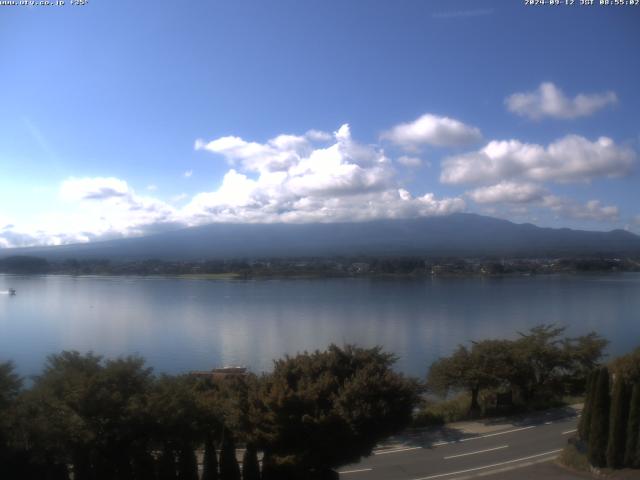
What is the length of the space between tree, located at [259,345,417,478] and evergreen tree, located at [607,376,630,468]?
86.7 inches

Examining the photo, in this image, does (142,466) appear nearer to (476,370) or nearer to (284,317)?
(476,370)

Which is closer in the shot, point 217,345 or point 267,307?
point 217,345

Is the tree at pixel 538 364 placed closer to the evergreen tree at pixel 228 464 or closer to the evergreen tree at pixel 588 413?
the evergreen tree at pixel 588 413

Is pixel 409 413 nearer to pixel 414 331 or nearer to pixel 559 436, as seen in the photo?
pixel 559 436

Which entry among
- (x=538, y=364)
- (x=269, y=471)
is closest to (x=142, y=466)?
(x=269, y=471)

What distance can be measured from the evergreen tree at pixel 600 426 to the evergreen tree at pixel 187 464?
4.08 m

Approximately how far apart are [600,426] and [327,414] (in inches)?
120

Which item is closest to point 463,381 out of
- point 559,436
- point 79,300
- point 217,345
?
point 559,436

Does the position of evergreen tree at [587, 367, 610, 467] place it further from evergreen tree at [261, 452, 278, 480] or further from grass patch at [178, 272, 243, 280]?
grass patch at [178, 272, 243, 280]

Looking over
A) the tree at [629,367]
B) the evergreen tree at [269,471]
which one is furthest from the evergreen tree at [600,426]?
the evergreen tree at [269,471]

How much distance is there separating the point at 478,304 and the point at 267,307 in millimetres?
10255

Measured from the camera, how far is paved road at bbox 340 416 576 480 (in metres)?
6.69

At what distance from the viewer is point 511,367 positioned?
424 inches

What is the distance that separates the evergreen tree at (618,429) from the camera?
616 centimetres
